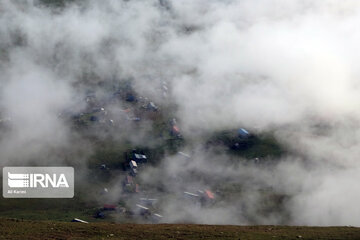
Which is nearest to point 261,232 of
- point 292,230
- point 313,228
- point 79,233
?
point 292,230

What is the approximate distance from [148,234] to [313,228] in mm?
57531

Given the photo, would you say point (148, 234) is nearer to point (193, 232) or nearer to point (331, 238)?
point (193, 232)

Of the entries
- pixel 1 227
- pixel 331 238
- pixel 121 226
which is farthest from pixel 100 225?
pixel 331 238

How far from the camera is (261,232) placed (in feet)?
436

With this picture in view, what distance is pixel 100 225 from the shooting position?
14012 cm

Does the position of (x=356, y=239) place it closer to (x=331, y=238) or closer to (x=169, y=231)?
(x=331, y=238)

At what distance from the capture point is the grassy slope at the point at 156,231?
126m

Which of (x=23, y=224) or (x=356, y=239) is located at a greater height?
(x=23, y=224)

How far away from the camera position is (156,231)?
132 metres

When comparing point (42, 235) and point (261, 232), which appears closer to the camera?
point (42, 235)

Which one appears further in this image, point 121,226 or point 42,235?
point 121,226

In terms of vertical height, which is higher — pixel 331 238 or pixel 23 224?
pixel 23 224

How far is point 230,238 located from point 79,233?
157 feet

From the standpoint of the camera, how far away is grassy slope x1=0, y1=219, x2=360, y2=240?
126 metres
